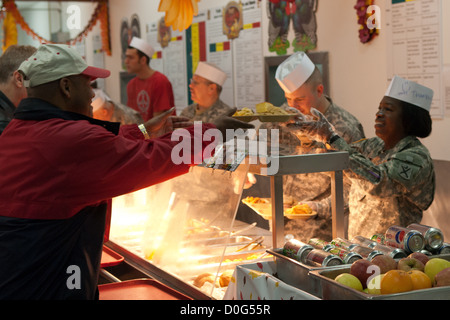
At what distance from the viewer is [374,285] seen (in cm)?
162

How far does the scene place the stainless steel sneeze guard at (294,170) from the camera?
223 cm

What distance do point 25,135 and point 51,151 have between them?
13 cm

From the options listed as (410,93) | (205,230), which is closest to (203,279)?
(205,230)

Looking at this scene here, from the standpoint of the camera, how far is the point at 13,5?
27.4 feet

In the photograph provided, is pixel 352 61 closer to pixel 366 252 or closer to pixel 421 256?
pixel 366 252

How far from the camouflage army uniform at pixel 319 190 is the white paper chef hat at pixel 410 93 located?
1.47ft

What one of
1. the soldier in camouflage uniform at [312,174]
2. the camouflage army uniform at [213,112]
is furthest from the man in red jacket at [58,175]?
the camouflage army uniform at [213,112]

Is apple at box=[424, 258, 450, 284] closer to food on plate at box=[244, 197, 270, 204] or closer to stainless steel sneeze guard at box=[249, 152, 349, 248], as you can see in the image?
stainless steel sneeze guard at box=[249, 152, 349, 248]

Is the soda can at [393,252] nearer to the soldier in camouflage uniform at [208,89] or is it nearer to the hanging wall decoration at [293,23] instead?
the hanging wall decoration at [293,23]

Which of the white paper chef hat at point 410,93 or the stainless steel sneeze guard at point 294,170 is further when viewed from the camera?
the white paper chef hat at point 410,93

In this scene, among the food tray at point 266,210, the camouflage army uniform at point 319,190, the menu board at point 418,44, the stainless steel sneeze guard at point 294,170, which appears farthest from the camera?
the menu board at point 418,44

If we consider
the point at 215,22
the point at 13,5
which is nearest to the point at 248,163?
the point at 215,22
